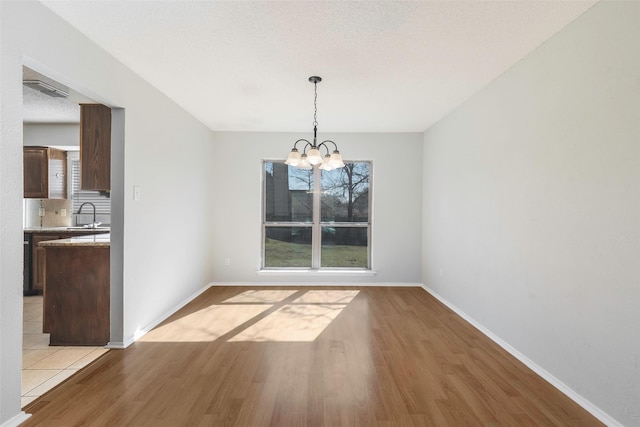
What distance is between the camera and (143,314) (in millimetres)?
3232

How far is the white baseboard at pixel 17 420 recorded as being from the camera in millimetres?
1817

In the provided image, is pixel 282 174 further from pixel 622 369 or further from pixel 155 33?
pixel 622 369

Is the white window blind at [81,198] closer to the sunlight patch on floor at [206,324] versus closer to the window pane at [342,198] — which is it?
the sunlight patch on floor at [206,324]

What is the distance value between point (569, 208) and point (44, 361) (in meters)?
4.29

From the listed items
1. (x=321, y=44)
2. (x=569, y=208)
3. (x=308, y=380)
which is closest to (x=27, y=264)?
(x=308, y=380)

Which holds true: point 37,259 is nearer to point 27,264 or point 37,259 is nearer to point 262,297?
point 27,264

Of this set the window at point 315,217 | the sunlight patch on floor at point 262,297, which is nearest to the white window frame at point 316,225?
the window at point 315,217

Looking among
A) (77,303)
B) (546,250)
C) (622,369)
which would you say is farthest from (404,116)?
(77,303)

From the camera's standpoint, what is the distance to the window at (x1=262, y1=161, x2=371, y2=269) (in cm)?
544

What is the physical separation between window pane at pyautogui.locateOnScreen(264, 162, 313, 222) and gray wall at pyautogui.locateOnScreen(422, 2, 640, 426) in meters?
2.71

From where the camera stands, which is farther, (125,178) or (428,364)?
(125,178)

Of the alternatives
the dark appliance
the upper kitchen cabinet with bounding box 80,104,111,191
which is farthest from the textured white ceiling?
the dark appliance

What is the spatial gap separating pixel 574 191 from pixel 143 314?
12.9ft

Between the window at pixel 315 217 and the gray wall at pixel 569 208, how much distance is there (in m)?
2.15
